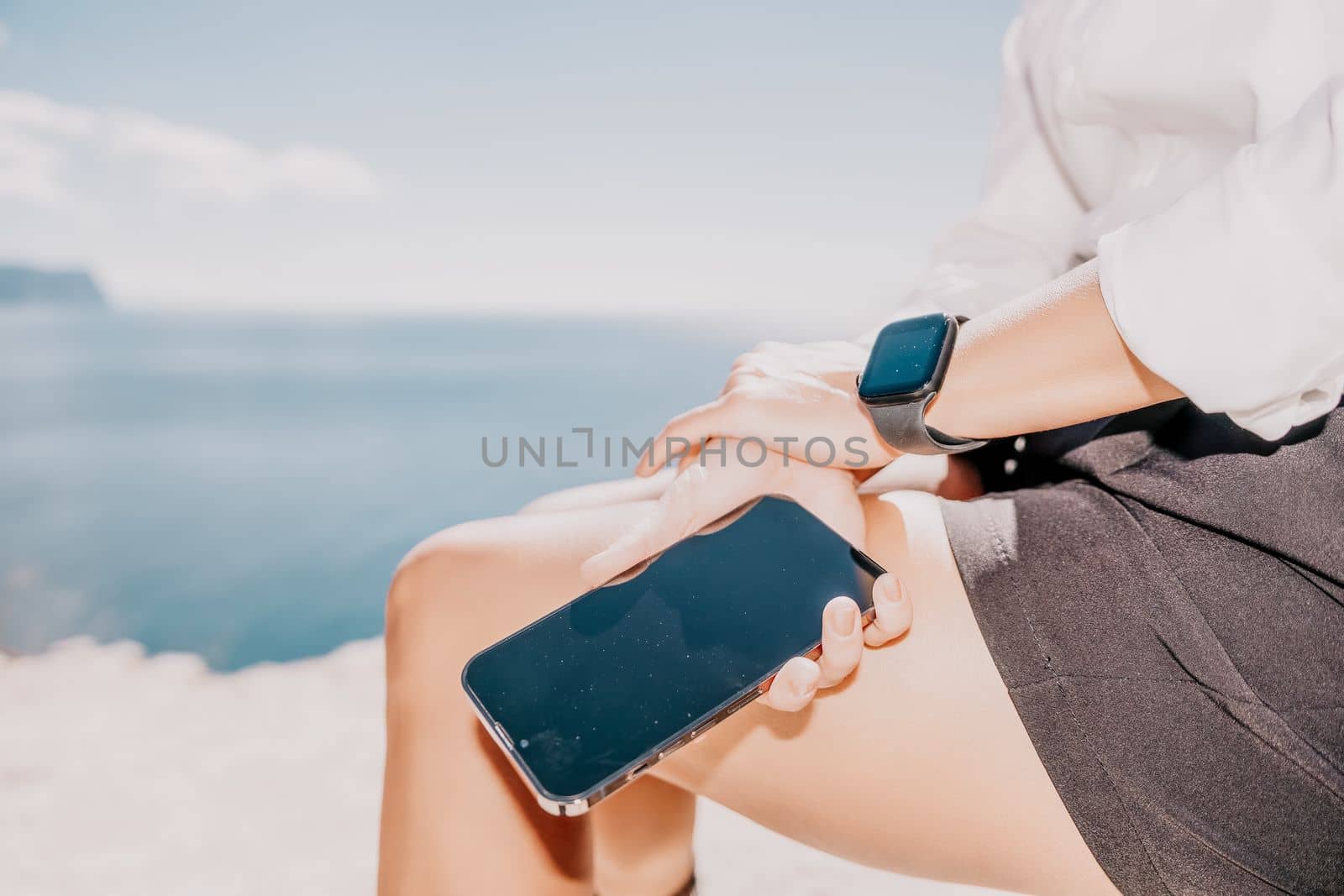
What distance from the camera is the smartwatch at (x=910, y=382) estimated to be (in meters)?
0.43

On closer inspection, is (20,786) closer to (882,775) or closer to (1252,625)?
(882,775)

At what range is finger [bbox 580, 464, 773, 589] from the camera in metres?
0.41

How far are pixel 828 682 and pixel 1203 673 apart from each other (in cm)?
17

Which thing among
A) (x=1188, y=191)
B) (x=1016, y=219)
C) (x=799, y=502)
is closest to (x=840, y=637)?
(x=799, y=502)

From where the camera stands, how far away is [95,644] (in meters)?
1.40

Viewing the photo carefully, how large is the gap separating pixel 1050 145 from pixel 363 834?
983 mm

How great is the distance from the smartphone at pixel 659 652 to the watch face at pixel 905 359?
84 millimetres

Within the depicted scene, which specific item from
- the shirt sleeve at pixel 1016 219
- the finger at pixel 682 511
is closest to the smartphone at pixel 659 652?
the finger at pixel 682 511

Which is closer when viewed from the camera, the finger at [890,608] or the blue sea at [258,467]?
the finger at [890,608]

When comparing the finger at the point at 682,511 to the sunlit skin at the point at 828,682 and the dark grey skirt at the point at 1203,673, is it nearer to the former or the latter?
the sunlit skin at the point at 828,682

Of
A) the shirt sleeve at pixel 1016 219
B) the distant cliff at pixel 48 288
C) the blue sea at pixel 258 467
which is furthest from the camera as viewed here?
the distant cliff at pixel 48 288

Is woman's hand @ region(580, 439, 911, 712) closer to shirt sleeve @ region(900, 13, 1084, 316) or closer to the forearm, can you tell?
the forearm

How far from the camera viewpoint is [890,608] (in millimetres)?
374

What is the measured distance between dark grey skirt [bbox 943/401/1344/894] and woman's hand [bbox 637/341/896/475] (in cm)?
11
